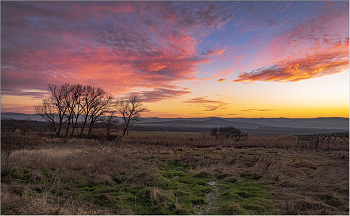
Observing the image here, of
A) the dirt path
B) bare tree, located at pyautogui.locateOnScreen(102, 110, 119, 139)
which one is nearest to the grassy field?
the dirt path

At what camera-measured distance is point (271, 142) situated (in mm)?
30891

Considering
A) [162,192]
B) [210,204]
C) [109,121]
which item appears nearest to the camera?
[210,204]

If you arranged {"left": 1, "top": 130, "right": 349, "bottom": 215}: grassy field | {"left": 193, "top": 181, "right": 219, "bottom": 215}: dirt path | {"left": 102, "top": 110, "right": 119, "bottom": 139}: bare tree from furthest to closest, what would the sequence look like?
{"left": 102, "top": 110, "right": 119, "bottom": 139}: bare tree < {"left": 193, "top": 181, "right": 219, "bottom": 215}: dirt path < {"left": 1, "top": 130, "right": 349, "bottom": 215}: grassy field

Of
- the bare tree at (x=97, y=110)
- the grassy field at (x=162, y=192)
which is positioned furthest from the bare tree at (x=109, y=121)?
the grassy field at (x=162, y=192)

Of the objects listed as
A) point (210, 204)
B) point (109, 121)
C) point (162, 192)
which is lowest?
point (210, 204)

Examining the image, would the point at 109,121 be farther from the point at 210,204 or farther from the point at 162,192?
the point at 210,204

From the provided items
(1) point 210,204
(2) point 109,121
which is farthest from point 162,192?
(2) point 109,121

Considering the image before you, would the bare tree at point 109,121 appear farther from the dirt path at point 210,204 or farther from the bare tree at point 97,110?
the dirt path at point 210,204

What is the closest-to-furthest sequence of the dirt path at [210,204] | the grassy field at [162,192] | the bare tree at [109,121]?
the grassy field at [162,192] < the dirt path at [210,204] < the bare tree at [109,121]

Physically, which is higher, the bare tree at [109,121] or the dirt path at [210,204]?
the bare tree at [109,121]

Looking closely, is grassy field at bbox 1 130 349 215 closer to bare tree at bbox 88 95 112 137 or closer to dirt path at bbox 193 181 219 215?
dirt path at bbox 193 181 219 215

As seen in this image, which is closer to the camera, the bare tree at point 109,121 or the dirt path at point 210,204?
the dirt path at point 210,204

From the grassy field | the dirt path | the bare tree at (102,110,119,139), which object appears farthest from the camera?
the bare tree at (102,110,119,139)

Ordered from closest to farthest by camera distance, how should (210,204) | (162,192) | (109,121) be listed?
(210,204), (162,192), (109,121)
